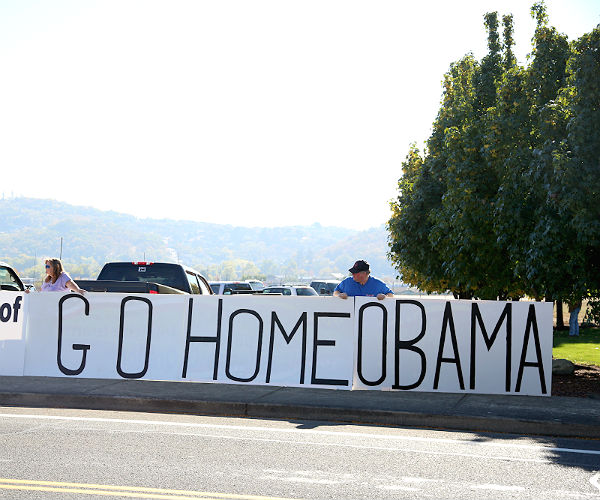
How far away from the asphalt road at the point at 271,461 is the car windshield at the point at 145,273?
558 cm

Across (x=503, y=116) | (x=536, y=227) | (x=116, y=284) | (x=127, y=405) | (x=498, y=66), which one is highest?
(x=498, y=66)

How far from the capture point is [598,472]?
258 inches

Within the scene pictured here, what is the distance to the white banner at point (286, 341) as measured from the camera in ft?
35.7

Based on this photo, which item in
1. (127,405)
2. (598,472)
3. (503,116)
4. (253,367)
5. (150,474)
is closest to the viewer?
(150,474)

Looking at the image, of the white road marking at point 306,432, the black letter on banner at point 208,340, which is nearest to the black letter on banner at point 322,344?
the black letter on banner at point 208,340

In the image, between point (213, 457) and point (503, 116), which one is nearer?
point (213, 457)

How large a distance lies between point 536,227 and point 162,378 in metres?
6.64

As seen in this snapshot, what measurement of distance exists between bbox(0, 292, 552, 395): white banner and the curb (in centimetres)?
169

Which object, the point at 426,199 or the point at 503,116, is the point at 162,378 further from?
the point at 426,199

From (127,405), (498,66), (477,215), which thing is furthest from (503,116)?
(127,405)

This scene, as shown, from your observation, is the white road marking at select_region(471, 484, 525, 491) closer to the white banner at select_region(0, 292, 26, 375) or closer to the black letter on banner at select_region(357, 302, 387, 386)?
the black letter on banner at select_region(357, 302, 387, 386)

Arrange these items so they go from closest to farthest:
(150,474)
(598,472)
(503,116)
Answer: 1. (150,474)
2. (598,472)
3. (503,116)

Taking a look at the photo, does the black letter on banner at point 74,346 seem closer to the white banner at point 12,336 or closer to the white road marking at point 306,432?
the white banner at point 12,336

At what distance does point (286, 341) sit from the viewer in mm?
11305
